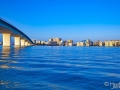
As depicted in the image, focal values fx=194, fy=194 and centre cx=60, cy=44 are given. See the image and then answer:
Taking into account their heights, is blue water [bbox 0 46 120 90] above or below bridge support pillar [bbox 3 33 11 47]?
below

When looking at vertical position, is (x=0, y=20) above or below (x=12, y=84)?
above

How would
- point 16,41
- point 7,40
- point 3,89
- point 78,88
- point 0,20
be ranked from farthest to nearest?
1. point 16,41
2. point 7,40
3. point 0,20
4. point 78,88
5. point 3,89

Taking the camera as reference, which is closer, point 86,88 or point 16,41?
point 86,88

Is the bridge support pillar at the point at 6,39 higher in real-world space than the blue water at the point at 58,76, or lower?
higher

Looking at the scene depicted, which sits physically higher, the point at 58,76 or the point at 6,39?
the point at 6,39

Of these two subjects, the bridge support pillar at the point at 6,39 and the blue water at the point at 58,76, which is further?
the bridge support pillar at the point at 6,39

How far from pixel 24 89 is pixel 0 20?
61.6 m

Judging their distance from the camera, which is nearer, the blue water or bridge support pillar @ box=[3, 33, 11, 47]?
the blue water

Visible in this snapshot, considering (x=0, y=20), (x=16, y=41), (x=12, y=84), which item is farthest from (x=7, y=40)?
(x=12, y=84)

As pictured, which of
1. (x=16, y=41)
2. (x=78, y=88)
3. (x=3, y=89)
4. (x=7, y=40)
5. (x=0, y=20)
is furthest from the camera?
(x=16, y=41)

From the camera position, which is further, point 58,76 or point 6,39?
point 6,39

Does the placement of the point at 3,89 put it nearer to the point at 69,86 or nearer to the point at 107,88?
the point at 69,86

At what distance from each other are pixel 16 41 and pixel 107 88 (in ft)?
443

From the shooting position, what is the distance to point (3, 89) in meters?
10.8
